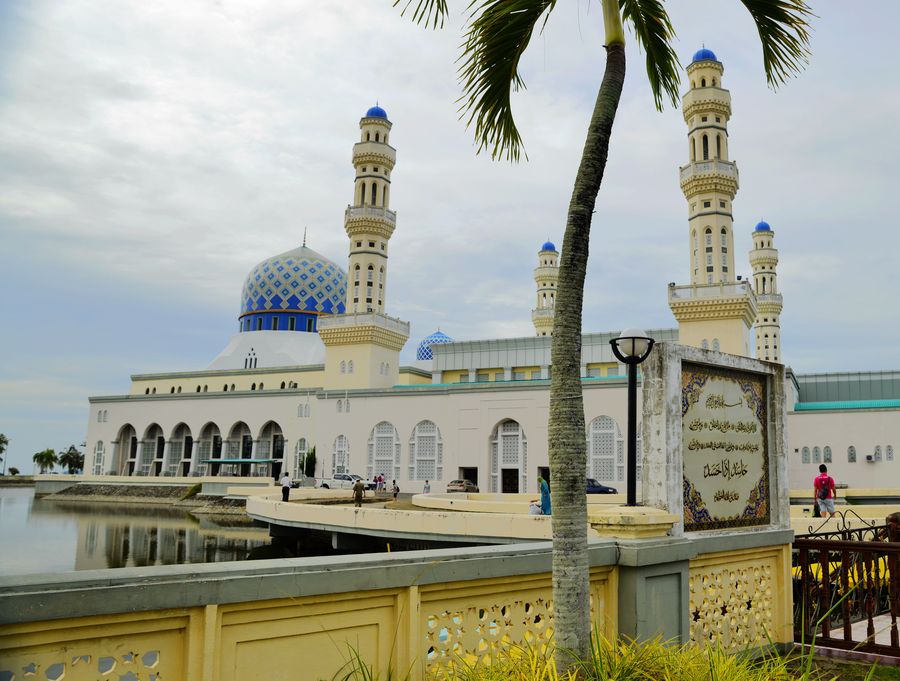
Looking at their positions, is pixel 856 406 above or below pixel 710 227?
below

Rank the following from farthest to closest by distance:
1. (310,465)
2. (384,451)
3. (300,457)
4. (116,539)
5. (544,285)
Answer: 1. (544,285)
2. (300,457)
3. (310,465)
4. (384,451)
5. (116,539)

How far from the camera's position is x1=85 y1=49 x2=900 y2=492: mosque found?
36938 mm

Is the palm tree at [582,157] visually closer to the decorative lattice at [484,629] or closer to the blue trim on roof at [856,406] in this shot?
the decorative lattice at [484,629]

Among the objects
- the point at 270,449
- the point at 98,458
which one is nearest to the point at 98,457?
the point at 98,458

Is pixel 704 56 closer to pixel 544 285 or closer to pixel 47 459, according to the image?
pixel 544 285

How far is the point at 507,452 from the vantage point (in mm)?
41219

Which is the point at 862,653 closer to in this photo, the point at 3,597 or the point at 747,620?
the point at 747,620

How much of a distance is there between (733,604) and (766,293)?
48.7 m

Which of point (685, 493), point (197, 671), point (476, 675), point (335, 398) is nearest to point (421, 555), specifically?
point (476, 675)

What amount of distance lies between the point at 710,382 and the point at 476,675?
3396 millimetres

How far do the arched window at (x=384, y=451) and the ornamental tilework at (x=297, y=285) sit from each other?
17.8 m

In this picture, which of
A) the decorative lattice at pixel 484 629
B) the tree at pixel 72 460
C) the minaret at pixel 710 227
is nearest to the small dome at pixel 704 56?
the minaret at pixel 710 227

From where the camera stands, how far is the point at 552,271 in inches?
2190

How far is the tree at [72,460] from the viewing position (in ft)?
270
